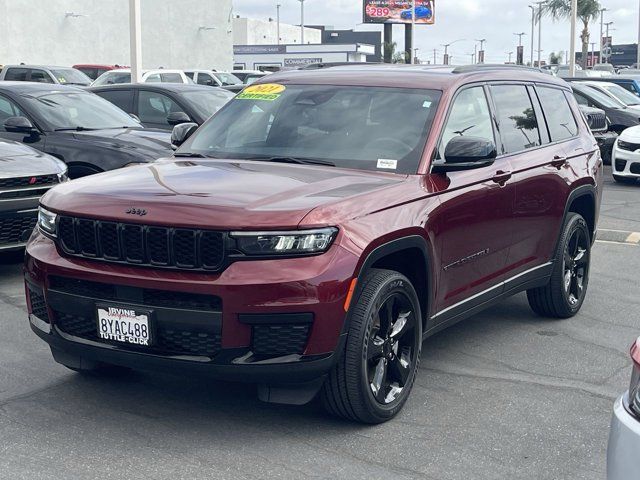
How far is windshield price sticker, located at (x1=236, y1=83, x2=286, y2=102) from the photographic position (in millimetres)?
6094

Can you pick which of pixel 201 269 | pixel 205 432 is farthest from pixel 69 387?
pixel 201 269

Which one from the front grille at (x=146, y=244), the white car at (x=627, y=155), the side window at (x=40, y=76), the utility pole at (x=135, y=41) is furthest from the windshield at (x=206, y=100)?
the side window at (x=40, y=76)

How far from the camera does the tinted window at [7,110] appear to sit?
10984 mm

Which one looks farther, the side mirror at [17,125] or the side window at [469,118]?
the side mirror at [17,125]

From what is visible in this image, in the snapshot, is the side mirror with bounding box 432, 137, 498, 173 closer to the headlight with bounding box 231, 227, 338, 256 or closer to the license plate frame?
the headlight with bounding box 231, 227, 338, 256

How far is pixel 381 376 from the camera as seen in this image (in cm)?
485

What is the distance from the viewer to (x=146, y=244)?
4.51m

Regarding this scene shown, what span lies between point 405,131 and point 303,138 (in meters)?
0.58

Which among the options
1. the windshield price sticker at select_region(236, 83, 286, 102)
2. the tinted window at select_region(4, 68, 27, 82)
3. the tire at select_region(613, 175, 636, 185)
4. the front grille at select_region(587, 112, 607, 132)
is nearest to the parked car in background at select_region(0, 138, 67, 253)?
the windshield price sticker at select_region(236, 83, 286, 102)

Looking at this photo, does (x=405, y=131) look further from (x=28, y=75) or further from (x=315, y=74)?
(x=28, y=75)

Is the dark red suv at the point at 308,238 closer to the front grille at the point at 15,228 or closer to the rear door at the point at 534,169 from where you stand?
the rear door at the point at 534,169

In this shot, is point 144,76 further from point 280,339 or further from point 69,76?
point 280,339

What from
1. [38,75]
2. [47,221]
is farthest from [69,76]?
[47,221]

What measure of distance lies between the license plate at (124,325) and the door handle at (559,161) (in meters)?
3.43
